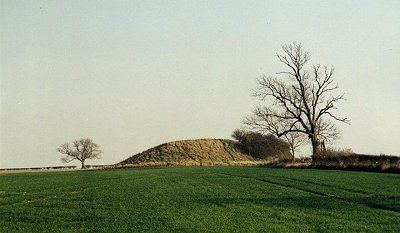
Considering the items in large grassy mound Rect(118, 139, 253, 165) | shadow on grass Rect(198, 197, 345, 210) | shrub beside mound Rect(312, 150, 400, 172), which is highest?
large grassy mound Rect(118, 139, 253, 165)

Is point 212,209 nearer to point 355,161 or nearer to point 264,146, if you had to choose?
point 355,161

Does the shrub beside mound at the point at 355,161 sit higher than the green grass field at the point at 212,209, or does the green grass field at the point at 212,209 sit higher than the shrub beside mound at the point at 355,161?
the shrub beside mound at the point at 355,161

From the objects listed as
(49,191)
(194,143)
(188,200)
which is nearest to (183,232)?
(188,200)

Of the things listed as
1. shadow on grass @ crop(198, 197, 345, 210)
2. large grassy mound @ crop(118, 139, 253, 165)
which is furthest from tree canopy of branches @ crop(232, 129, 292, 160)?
shadow on grass @ crop(198, 197, 345, 210)

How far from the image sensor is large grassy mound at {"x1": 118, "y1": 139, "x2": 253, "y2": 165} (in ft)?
271

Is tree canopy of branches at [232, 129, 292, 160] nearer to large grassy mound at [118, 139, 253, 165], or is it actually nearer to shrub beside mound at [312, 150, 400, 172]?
large grassy mound at [118, 139, 253, 165]

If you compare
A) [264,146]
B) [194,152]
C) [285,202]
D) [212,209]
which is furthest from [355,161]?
[264,146]

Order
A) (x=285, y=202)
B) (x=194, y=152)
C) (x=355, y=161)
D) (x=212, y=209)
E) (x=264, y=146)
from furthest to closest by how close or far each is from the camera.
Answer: (x=264, y=146), (x=194, y=152), (x=355, y=161), (x=285, y=202), (x=212, y=209)

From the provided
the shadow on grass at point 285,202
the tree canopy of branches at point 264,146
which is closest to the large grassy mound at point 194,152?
the tree canopy of branches at point 264,146

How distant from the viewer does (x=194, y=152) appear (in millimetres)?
86250

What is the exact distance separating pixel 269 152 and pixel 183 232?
79.3 meters

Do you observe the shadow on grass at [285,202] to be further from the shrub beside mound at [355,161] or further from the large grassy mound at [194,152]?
the large grassy mound at [194,152]

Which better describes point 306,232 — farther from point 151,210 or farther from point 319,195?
point 319,195

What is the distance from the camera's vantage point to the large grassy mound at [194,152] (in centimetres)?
8250
